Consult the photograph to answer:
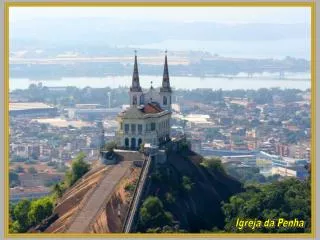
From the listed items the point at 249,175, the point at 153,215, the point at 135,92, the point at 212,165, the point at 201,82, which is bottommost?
the point at 249,175

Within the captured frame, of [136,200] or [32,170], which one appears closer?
[136,200]

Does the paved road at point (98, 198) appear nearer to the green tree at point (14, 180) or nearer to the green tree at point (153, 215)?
the green tree at point (153, 215)

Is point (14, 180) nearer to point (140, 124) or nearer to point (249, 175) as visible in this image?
point (249, 175)

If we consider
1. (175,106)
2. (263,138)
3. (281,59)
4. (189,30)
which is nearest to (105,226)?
(189,30)

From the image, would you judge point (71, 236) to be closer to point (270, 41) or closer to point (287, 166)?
point (287, 166)

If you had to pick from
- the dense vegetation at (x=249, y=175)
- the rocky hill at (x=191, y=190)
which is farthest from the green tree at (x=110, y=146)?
the dense vegetation at (x=249, y=175)

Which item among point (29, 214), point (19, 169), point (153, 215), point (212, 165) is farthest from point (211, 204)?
point (19, 169)

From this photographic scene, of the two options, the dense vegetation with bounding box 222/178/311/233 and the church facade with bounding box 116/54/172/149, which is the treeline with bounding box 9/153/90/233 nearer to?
the church facade with bounding box 116/54/172/149
